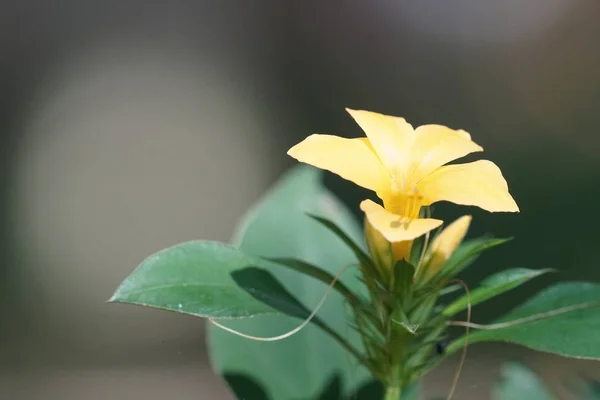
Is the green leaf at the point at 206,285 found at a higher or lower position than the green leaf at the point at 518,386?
higher

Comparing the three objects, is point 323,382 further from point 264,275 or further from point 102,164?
point 102,164

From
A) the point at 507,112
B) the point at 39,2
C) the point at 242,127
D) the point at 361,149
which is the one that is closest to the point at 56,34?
the point at 39,2

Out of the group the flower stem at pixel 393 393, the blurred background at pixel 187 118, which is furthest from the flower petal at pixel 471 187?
the blurred background at pixel 187 118

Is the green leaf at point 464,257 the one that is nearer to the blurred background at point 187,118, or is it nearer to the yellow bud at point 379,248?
the yellow bud at point 379,248

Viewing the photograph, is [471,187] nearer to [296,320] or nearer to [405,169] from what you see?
[405,169]

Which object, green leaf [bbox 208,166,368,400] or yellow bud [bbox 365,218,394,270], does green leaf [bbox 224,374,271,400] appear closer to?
green leaf [bbox 208,166,368,400]
